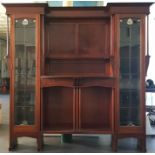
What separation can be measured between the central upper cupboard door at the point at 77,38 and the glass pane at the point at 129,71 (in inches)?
17.1

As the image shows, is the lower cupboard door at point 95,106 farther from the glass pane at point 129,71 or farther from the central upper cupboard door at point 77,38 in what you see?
the central upper cupboard door at point 77,38

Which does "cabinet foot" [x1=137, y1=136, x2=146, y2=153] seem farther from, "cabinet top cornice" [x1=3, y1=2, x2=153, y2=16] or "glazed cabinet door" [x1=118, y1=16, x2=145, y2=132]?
"cabinet top cornice" [x1=3, y1=2, x2=153, y2=16]

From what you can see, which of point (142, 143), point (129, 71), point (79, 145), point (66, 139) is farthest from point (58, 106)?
point (142, 143)

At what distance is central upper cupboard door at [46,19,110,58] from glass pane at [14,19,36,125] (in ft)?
1.41

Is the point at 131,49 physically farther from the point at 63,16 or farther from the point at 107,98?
the point at 63,16

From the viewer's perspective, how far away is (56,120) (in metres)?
4.57

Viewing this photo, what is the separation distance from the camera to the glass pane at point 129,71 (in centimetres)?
414

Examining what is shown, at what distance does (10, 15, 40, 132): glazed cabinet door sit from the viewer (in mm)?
4137

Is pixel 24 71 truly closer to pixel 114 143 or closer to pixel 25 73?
pixel 25 73

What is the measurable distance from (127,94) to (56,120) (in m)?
1.32

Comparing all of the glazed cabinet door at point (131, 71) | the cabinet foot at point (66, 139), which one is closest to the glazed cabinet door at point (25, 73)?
the cabinet foot at point (66, 139)

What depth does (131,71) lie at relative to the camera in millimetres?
4172

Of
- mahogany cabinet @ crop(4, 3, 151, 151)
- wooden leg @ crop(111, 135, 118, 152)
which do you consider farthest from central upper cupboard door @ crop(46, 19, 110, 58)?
wooden leg @ crop(111, 135, 118, 152)

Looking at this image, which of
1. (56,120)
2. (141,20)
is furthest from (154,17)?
(56,120)
